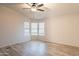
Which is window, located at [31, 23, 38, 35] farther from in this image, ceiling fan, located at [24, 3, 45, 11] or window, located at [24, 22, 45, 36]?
ceiling fan, located at [24, 3, 45, 11]

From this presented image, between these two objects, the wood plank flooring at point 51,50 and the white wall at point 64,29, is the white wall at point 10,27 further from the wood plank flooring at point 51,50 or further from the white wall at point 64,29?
the white wall at point 64,29

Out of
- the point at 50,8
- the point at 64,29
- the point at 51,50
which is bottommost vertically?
the point at 51,50

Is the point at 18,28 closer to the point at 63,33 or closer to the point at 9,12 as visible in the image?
the point at 9,12

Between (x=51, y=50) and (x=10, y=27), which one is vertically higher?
(x=10, y=27)

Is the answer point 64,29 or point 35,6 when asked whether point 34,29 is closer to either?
point 35,6

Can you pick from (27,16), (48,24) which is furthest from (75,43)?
(27,16)

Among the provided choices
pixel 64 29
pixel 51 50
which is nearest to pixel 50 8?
pixel 64 29

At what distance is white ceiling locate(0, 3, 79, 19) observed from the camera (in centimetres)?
210

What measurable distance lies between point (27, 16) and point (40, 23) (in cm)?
25

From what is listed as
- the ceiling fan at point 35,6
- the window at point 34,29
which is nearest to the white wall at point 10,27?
the window at point 34,29

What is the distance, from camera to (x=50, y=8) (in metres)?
2.16

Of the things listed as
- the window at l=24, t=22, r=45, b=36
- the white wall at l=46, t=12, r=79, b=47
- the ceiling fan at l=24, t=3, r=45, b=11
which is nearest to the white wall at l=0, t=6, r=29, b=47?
the window at l=24, t=22, r=45, b=36

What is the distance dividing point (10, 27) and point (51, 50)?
2.62 feet

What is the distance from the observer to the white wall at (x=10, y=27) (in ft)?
7.06
